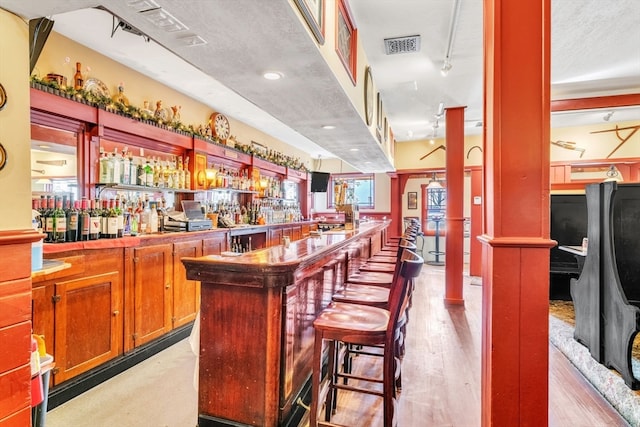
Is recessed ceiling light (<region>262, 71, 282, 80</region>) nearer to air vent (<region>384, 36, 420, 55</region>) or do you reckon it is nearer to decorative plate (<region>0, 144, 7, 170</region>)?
air vent (<region>384, 36, 420, 55</region>)

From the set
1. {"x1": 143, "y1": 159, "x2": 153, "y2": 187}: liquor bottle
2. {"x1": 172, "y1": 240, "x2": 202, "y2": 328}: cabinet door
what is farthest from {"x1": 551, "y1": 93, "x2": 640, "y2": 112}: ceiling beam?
{"x1": 143, "y1": 159, "x2": 153, "y2": 187}: liquor bottle

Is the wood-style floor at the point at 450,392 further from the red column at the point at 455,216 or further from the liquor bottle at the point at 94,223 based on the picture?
the liquor bottle at the point at 94,223

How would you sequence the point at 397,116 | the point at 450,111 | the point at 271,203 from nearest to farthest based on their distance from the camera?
the point at 450,111 → the point at 397,116 → the point at 271,203

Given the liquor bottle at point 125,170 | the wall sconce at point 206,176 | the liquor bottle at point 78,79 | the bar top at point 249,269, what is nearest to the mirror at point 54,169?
the liquor bottle at point 125,170

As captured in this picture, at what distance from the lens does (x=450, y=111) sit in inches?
210

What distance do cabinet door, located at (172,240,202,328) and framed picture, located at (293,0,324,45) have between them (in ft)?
8.32

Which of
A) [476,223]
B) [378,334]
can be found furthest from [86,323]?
[476,223]

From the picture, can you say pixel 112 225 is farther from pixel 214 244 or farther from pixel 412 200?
pixel 412 200

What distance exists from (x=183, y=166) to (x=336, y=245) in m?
2.77

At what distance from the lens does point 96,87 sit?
3.39m

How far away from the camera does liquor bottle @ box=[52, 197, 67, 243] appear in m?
2.46

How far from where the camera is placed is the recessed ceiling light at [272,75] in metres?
2.59

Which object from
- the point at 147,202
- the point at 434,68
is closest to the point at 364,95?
the point at 434,68

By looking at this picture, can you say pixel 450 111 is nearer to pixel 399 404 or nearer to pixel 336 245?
pixel 336 245
